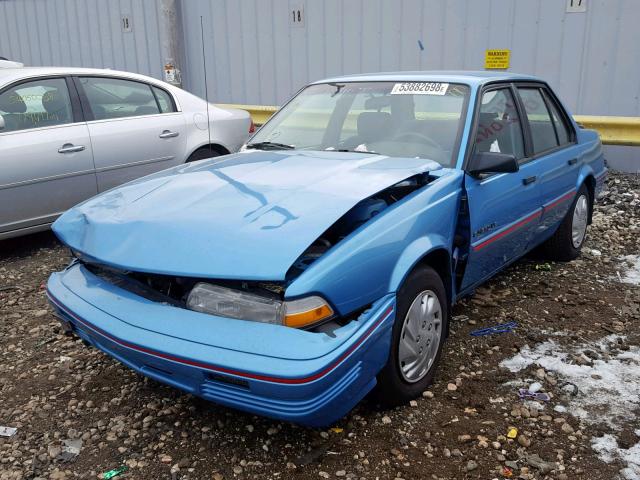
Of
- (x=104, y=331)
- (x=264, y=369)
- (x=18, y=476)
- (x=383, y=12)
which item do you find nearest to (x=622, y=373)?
(x=264, y=369)

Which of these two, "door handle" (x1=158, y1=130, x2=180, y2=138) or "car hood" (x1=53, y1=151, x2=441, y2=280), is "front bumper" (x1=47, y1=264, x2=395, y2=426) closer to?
"car hood" (x1=53, y1=151, x2=441, y2=280)

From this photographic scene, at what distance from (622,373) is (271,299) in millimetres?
2054

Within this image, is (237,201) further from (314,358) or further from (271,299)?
(314,358)

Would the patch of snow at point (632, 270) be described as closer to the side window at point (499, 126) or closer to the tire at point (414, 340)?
the side window at point (499, 126)

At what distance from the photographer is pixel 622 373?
10.4 feet

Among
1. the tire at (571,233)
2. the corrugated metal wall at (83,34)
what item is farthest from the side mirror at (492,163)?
the corrugated metal wall at (83,34)

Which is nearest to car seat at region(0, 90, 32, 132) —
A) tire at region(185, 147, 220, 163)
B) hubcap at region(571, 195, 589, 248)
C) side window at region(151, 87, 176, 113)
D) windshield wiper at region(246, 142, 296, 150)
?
side window at region(151, 87, 176, 113)

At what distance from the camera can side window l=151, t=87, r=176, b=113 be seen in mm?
5902

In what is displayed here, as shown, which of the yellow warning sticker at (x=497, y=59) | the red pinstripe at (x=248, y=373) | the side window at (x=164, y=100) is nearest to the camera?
the red pinstripe at (x=248, y=373)

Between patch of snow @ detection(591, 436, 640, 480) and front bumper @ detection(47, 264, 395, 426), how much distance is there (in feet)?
3.31

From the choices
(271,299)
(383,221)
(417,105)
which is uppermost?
(417,105)

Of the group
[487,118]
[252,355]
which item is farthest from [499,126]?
[252,355]

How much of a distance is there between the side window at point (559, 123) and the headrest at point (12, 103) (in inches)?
165

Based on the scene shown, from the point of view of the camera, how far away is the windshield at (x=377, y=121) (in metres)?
3.44
